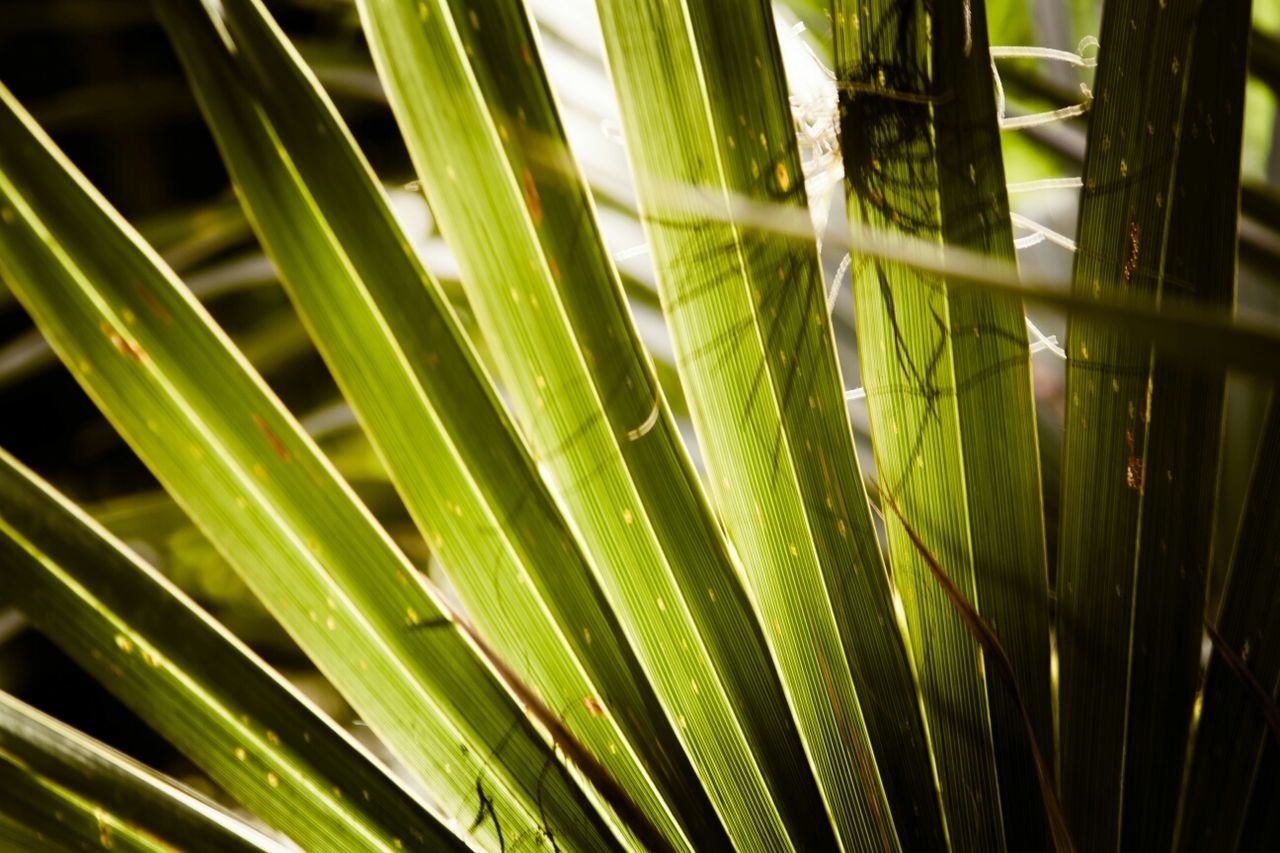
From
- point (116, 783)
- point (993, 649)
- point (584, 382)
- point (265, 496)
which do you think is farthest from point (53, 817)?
point (993, 649)

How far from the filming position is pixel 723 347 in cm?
36

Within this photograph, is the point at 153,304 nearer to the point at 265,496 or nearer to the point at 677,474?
the point at 265,496

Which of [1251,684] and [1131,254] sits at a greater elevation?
[1131,254]

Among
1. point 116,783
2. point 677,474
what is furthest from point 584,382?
point 116,783

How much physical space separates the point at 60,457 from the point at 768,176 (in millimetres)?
1397

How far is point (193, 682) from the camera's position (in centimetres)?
39

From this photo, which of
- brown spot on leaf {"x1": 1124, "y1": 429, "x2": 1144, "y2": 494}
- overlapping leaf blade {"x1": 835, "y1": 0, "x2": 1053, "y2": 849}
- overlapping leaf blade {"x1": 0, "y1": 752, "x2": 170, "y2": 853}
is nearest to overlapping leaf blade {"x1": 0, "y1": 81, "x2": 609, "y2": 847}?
overlapping leaf blade {"x1": 0, "y1": 752, "x2": 170, "y2": 853}

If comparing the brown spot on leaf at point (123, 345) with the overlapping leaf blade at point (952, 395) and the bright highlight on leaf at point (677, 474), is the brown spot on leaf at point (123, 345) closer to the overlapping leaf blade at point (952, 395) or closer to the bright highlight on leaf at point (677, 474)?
the bright highlight on leaf at point (677, 474)

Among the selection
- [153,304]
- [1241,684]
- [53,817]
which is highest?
[153,304]

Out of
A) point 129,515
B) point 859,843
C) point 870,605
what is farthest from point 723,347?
point 129,515

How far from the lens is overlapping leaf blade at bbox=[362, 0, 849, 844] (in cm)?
33

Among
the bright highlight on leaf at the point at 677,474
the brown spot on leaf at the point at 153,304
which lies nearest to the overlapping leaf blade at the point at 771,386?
the bright highlight on leaf at the point at 677,474

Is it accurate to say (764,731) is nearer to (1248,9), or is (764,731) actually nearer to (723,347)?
(723,347)

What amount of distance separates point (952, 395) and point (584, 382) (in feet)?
0.60
